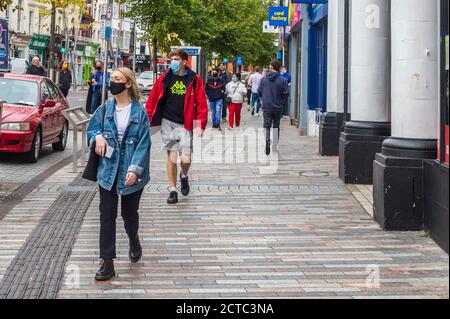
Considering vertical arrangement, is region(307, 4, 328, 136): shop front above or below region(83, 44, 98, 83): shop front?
below

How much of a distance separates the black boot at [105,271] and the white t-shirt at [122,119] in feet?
3.09

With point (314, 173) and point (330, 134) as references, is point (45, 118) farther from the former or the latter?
point (330, 134)

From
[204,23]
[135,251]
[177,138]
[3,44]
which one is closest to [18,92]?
[3,44]

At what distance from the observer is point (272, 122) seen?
16.6m

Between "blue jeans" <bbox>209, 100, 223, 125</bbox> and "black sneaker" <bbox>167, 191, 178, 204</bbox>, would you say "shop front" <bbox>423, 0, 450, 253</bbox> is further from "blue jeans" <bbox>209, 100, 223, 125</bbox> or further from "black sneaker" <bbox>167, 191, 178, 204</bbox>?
"blue jeans" <bbox>209, 100, 223, 125</bbox>

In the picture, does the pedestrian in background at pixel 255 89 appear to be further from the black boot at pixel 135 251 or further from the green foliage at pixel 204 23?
the black boot at pixel 135 251

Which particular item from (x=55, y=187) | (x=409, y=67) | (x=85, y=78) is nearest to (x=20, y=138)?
(x=55, y=187)

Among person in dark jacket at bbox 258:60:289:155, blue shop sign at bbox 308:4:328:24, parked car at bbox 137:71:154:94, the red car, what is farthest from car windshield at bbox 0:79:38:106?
parked car at bbox 137:71:154:94

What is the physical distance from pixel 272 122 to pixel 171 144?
6.56 m

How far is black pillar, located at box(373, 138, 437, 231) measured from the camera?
8102 mm

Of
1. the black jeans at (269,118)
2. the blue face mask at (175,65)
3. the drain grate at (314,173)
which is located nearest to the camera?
the blue face mask at (175,65)

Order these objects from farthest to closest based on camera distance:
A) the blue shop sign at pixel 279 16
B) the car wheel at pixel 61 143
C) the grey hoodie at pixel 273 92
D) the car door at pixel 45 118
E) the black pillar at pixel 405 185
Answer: the blue shop sign at pixel 279 16
the car wheel at pixel 61 143
the grey hoodie at pixel 273 92
the car door at pixel 45 118
the black pillar at pixel 405 185

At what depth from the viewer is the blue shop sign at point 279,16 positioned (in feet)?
91.6

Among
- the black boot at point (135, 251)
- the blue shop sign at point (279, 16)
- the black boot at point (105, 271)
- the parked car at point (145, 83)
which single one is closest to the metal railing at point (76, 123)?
the black boot at point (135, 251)
